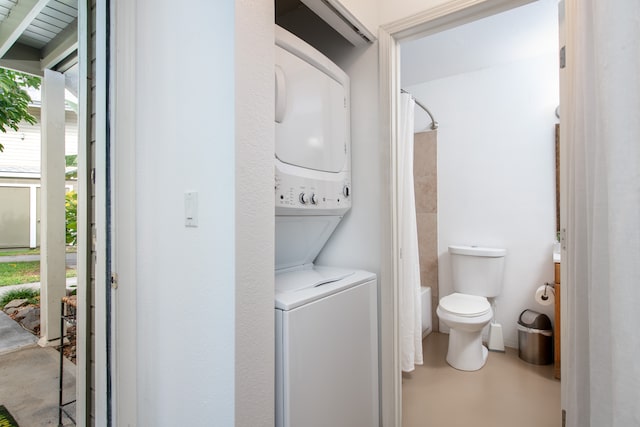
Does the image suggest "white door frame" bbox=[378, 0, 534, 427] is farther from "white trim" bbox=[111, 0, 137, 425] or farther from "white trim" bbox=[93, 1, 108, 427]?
"white trim" bbox=[93, 1, 108, 427]

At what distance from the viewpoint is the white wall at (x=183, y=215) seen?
0.92m

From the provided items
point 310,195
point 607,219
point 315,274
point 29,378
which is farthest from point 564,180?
point 29,378

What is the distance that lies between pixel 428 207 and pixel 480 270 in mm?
760

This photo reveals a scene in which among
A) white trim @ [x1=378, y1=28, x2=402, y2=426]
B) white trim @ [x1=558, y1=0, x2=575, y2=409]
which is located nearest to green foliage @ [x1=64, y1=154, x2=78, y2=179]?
white trim @ [x1=378, y1=28, x2=402, y2=426]

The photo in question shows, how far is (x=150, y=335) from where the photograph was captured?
3.95 feet

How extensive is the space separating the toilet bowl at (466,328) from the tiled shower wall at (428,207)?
1.95 feet

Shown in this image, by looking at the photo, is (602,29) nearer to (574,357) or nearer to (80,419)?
(574,357)

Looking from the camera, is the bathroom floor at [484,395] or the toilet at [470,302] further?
the toilet at [470,302]

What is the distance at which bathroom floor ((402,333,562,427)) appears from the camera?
1.85 metres

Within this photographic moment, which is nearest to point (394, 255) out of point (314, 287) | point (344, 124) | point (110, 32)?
point (314, 287)

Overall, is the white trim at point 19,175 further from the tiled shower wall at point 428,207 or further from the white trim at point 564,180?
the tiled shower wall at point 428,207

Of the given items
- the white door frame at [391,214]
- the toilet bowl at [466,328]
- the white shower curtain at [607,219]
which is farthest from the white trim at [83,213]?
the toilet bowl at [466,328]

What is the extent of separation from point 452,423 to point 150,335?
66.2 inches

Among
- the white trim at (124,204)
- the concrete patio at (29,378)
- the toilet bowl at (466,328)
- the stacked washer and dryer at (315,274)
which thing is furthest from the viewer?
the toilet bowl at (466,328)
